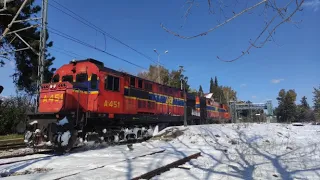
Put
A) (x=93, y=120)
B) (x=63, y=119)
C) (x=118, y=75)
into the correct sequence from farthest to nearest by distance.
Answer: (x=118, y=75) < (x=93, y=120) < (x=63, y=119)

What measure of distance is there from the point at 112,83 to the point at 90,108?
1829 mm

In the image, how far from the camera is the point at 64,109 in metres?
12.1

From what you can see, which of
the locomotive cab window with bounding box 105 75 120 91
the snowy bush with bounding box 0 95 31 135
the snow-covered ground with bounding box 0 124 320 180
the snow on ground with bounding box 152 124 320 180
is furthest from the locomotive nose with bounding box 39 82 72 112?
the snowy bush with bounding box 0 95 31 135

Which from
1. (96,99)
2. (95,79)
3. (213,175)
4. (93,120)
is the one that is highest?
(95,79)

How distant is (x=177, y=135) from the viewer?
17422 mm

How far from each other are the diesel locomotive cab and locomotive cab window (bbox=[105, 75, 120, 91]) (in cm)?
67

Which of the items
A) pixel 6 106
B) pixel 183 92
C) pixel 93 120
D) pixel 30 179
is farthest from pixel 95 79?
pixel 6 106

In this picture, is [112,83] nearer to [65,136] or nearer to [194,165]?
[65,136]

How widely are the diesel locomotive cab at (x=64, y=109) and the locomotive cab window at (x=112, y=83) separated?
0.67m

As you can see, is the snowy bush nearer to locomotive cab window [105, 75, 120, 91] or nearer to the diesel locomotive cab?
the diesel locomotive cab

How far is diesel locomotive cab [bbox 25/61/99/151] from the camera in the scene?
11.4m

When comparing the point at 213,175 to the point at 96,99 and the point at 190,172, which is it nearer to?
the point at 190,172

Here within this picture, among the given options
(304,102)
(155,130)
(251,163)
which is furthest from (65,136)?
(304,102)

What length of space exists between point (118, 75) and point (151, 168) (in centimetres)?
824
